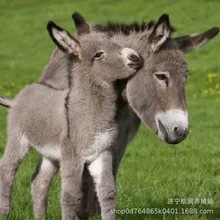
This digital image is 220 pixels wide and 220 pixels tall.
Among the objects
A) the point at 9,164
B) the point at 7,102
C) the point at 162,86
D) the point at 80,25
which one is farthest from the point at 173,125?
the point at 7,102

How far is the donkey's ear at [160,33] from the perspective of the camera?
6.27 metres

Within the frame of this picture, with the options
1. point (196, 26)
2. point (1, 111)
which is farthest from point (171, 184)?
point (196, 26)

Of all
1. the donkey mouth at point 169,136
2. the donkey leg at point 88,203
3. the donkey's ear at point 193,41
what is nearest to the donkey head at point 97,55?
the donkey's ear at point 193,41

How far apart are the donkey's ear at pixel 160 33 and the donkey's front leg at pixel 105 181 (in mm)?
1004

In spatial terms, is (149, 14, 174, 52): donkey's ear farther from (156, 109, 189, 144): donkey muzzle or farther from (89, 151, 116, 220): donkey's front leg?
(89, 151, 116, 220): donkey's front leg

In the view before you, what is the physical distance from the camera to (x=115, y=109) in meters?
6.60

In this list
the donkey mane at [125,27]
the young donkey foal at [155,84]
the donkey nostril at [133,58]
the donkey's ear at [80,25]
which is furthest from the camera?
the donkey's ear at [80,25]

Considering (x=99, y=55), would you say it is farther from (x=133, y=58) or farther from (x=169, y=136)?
(x=169, y=136)

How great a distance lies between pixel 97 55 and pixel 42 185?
74.9 inches

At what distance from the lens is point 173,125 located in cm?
605

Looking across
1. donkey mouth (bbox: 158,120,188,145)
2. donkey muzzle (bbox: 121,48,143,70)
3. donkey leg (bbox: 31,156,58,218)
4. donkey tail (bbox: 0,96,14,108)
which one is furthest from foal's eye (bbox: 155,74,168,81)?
donkey leg (bbox: 31,156,58,218)

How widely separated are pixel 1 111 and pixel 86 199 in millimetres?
15360

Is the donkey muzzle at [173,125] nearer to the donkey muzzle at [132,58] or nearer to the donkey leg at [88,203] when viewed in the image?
the donkey muzzle at [132,58]

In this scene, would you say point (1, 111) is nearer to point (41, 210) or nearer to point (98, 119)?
point (41, 210)
